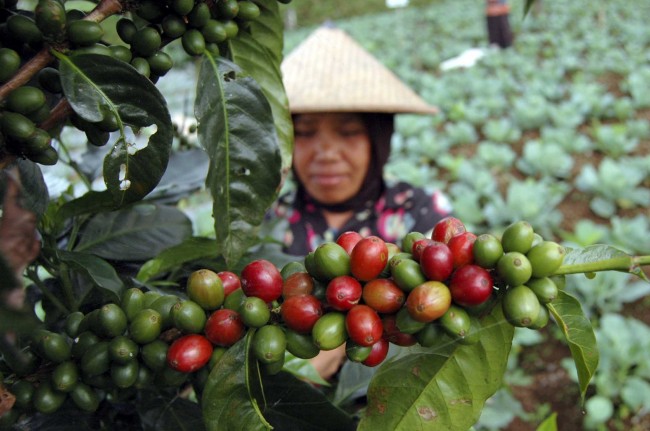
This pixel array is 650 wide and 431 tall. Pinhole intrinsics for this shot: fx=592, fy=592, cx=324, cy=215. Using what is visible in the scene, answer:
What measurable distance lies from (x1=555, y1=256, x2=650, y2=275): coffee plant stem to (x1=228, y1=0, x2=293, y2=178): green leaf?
0.38 metres

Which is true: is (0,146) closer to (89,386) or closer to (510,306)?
(89,386)

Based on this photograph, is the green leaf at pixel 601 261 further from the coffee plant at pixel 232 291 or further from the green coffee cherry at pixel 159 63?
the green coffee cherry at pixel 159 63

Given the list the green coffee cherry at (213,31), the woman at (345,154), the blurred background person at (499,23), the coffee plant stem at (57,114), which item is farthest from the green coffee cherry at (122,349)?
the blurred background person at (499,23)

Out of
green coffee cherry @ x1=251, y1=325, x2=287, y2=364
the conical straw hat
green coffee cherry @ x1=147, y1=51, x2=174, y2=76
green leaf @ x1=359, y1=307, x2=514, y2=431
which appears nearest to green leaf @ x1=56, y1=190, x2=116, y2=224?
green coffee cherry @ x1=147, y1=51, x2=174, y2=76

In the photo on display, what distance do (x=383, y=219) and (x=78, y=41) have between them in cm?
191

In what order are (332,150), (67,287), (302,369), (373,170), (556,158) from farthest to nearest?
(556,158)
(373,170)
(332,150)
(302,369)
(67,287)

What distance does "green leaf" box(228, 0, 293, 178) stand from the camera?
70 cm

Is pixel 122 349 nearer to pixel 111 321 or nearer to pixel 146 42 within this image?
pixel 111 321

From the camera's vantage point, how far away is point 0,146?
1.73ft

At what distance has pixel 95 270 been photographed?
24.9 inches

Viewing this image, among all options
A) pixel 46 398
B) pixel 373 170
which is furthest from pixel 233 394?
pixel 373 170

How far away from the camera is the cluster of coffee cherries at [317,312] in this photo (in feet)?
1.61

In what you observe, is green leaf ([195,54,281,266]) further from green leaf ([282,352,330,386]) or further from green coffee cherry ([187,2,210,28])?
green leaf ([282,352,330,386])

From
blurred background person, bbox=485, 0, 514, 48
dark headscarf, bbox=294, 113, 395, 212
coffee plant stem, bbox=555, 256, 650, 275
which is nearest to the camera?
coffee plant stem, bbox=555, 256, 650, 275
